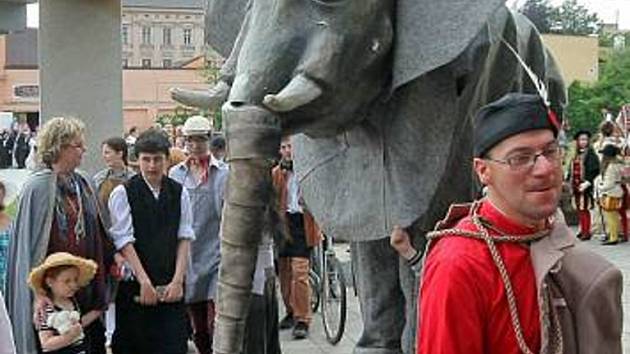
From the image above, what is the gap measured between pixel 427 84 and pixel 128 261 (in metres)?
3.51

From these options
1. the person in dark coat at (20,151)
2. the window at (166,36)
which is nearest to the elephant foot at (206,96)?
the person in dark coat at (20,151)

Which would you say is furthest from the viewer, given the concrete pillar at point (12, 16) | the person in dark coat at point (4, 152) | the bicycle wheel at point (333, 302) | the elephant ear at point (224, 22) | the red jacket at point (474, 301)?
the person in dark coat at point (4, 152)

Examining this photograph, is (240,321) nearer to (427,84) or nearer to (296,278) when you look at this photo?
(427,84)

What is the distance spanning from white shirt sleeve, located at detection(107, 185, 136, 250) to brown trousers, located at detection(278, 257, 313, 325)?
261cm

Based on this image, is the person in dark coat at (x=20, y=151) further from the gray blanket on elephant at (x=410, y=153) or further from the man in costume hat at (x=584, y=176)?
the gray blanket on elephant at (x=410, y=153)

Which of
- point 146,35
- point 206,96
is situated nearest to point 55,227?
point 206,96

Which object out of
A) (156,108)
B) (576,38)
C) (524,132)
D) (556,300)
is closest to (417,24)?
(524,132)

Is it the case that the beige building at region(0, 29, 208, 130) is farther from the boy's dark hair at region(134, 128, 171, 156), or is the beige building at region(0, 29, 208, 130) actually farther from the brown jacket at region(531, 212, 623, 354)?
the brown jacket at region(531, 212, 623, 354)

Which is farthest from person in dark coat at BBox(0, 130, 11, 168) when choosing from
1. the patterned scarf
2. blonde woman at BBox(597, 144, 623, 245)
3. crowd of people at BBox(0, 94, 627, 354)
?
the patterned scarf

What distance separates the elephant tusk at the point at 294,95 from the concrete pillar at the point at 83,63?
7.84 m

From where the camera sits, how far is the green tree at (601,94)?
32.7 m

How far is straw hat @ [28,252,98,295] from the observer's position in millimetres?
5199

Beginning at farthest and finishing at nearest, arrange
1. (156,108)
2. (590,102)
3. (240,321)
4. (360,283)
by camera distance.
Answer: (156,108) → (590,102) → (360,283) → (240,321)

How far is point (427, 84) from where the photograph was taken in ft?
9.41
